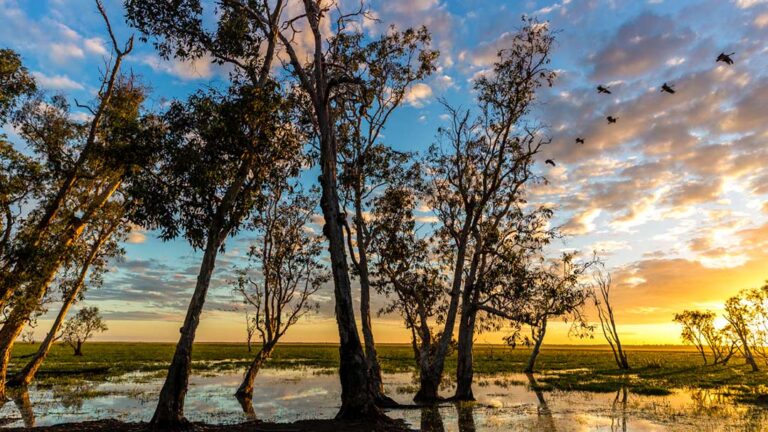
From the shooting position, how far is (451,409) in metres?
22.9

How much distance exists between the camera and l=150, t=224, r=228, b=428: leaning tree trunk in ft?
53.5

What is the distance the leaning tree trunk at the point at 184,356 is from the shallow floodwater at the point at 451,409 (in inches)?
130

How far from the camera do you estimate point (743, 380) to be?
39.4 m

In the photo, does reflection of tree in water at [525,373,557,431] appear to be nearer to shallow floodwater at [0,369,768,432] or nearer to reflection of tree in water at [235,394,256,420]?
shallow floodwater at [0,369,768,432]

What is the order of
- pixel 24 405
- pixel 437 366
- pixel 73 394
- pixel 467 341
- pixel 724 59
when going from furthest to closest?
pixel 73 394
pixel 467 341
pixel 437 366
pixel 24 405
pixel 724 59

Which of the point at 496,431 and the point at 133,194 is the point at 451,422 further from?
the point at 133,194

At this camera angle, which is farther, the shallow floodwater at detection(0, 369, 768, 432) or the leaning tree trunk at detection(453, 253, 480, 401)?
the leaning tree trunk at detection(453, 253, 480, 401)

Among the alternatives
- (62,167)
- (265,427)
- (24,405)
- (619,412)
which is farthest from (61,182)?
(619,412)

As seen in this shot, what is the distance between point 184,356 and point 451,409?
12.7m

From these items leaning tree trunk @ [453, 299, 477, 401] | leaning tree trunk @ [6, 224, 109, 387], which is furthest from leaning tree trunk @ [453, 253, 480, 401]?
leaning tree trunk @ [6, 224, 109, 387]

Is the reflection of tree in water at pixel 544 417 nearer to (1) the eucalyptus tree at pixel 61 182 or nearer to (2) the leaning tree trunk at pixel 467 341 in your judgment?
(2) the leaning tree trunk at pixel 467 341

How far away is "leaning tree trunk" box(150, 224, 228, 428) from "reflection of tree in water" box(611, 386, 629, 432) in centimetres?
1577

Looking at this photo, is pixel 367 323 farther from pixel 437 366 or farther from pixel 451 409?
pixel 451 409

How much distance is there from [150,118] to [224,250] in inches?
311
